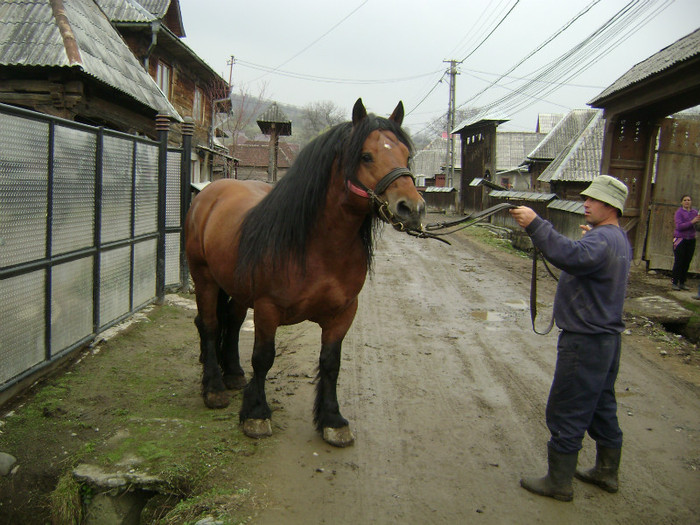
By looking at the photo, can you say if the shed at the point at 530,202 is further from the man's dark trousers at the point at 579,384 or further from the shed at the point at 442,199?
the man's dark trousers at the point at 579,384

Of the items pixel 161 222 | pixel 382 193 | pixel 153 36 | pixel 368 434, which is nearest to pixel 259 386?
pixel 368 434

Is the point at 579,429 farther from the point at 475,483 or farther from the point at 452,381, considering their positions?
the point at 452,381

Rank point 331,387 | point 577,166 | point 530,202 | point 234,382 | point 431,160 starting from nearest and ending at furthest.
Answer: point 331,387
point 234,382
point 530,202
point 577,166
point 431,160

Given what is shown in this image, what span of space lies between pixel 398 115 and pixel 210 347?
7.86ft

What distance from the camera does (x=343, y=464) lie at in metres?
3.22

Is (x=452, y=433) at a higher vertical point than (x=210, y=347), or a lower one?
lower


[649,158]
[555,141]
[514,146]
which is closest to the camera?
[649,158]

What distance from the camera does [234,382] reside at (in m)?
4.44


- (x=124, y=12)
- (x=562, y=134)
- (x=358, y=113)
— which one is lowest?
(x=358, y=113)

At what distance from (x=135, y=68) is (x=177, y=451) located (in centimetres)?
1051

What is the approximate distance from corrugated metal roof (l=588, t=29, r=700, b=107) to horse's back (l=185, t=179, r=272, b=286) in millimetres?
6834

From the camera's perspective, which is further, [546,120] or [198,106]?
[546,120]

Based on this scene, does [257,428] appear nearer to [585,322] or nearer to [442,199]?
[585,322]

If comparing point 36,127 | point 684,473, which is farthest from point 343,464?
point 36,127
